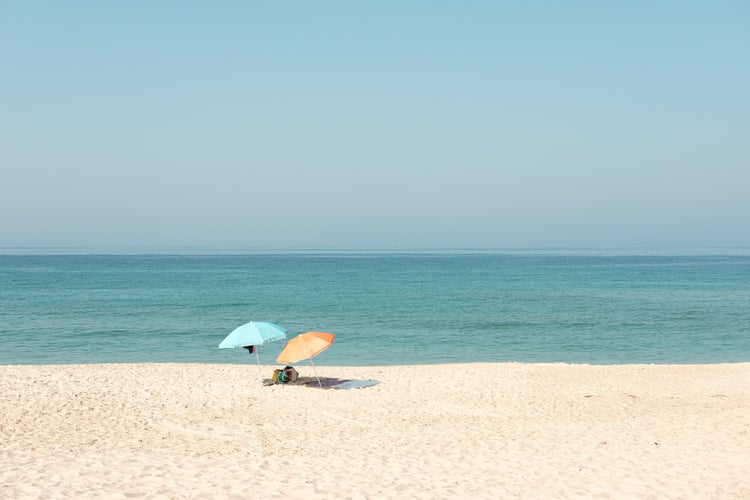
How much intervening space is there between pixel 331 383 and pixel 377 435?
5805mm

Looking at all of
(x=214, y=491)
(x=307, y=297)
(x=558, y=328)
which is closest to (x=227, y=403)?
(x=214, y=491)

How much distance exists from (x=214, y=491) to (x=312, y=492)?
1.33 meters

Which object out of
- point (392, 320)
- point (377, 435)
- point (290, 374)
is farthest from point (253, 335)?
point (392, 320)

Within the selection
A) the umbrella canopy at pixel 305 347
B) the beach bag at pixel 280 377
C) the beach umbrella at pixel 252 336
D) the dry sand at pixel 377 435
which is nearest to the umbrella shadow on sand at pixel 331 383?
the beach bag at pixel 280 377

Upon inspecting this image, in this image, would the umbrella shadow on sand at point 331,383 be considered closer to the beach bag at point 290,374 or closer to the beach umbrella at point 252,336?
the beach bag at point 290,374

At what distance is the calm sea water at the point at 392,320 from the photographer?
2844cm

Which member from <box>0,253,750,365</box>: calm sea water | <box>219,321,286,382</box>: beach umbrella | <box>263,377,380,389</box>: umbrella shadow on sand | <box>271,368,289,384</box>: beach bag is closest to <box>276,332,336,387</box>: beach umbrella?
<box>219,321,286,382</box>: beach umbrella

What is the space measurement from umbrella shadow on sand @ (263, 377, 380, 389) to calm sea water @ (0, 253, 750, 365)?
20.9 feet

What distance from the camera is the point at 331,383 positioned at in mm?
19188

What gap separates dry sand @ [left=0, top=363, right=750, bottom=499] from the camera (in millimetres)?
10008

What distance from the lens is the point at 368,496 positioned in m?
9.52

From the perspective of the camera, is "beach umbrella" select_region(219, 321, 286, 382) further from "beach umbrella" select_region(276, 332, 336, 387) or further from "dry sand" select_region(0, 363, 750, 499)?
"dry sand" select_region(0, 363, 750, 499)

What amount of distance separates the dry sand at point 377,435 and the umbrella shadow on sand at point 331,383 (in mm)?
497

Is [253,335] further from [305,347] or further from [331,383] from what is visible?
[331,383]
